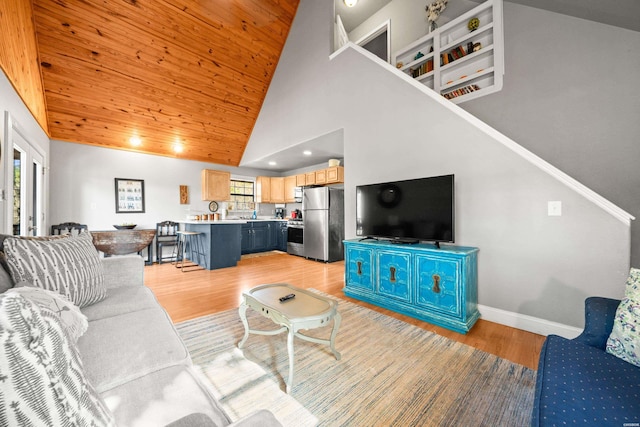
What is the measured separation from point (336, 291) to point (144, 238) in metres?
4.00

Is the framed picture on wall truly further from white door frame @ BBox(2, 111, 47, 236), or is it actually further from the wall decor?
white door frame @ BBox(2, 111, 47, 236)

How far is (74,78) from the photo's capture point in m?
3.79

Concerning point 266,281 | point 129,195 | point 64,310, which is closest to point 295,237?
point 266,281

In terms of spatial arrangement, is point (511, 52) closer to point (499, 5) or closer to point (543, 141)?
point (499, 5)

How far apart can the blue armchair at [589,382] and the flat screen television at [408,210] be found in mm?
1196

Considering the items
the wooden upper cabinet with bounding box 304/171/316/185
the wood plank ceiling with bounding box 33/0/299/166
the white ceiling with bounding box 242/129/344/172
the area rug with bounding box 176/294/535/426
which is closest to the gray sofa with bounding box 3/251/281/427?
the area rug with bounding box 176/294/535/426

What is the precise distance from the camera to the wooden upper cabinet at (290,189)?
21.7 feet

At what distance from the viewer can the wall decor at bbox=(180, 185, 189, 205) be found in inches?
229

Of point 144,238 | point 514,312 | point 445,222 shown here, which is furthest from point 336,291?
point 144,238

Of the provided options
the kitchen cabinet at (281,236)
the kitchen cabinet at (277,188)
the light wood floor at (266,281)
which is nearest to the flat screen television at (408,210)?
the light wood floor at (266,281)

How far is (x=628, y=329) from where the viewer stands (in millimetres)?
1109

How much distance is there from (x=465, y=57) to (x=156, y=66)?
15.3 ft

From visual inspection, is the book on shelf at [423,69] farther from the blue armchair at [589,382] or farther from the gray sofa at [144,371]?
the gray sofa at [144,371]

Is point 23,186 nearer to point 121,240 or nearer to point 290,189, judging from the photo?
point 121,240
